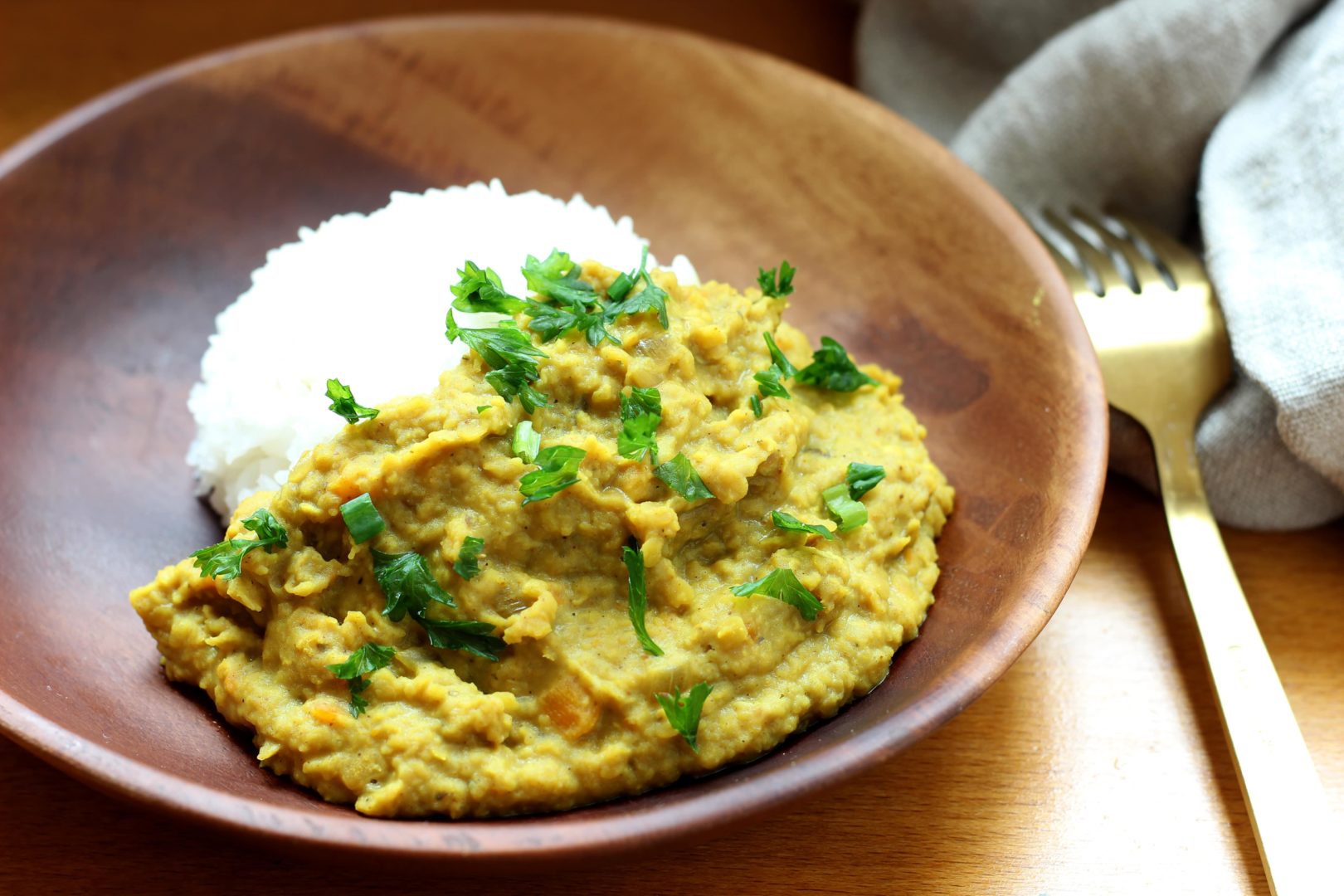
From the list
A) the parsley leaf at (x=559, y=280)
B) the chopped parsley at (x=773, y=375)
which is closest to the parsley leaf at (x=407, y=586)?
the parsley leaf at (x=559, y=280)

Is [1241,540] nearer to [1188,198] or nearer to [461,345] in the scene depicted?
[1188,198]

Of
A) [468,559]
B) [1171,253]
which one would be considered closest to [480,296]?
[468,559]

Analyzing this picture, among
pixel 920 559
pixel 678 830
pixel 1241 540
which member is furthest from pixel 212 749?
pixel 1241 540

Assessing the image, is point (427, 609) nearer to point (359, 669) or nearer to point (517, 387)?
point (359, 669)

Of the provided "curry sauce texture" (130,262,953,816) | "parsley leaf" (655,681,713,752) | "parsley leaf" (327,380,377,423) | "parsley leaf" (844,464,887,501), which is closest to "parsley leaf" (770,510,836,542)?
"curry sauce texture" (130,262,953,816)

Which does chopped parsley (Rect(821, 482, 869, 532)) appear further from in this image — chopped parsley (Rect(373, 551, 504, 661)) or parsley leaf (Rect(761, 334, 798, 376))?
chopped parsley (Rect(373, 551, 504, 661))

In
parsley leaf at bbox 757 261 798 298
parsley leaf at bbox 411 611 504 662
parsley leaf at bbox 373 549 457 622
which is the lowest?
→ parsley leaf at bbox 411 611 504 662
